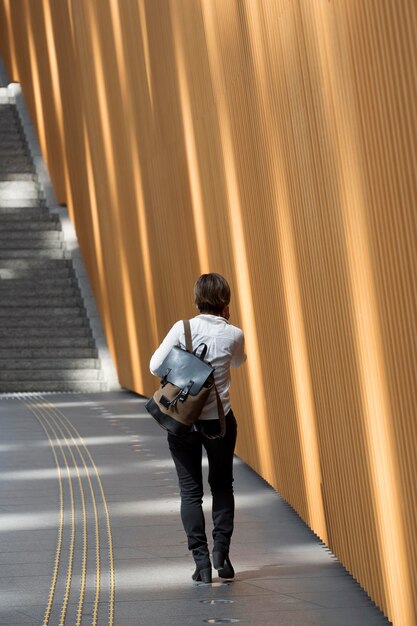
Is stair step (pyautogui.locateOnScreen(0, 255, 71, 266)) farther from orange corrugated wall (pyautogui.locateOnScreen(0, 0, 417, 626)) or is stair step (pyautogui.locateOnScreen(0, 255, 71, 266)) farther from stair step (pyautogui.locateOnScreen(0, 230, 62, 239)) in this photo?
orange corrugated wall (pyautogui.locateOnScreen(0, 0, 417, 626))

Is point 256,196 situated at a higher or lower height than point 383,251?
higher

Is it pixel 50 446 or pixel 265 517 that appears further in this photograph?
pixel 50 446

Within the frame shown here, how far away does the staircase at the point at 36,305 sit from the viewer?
59.7 feet

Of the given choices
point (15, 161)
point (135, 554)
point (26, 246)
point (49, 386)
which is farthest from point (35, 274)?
point (135, 554)

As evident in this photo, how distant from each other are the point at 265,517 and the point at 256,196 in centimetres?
216

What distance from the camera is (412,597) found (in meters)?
4.75

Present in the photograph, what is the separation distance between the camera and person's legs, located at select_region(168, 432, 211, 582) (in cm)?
598

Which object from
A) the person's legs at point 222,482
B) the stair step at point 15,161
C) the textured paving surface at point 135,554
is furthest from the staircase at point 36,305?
the person's legs at point 222,482

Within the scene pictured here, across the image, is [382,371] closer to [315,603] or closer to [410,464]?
[410,464]

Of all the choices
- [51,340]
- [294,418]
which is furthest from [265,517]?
[51,340]

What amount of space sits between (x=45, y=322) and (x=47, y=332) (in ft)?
1.46

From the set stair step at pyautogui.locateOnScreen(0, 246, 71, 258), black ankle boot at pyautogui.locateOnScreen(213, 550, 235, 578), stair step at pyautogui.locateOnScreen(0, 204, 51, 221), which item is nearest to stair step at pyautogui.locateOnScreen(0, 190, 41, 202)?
stair step at pyautogui.locateOnScreen(0, 204, 51, 221)

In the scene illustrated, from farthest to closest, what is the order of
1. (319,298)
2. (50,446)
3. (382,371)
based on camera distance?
(50,446), (319,298), (382,371)

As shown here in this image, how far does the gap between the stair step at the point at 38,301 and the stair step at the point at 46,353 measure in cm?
155
